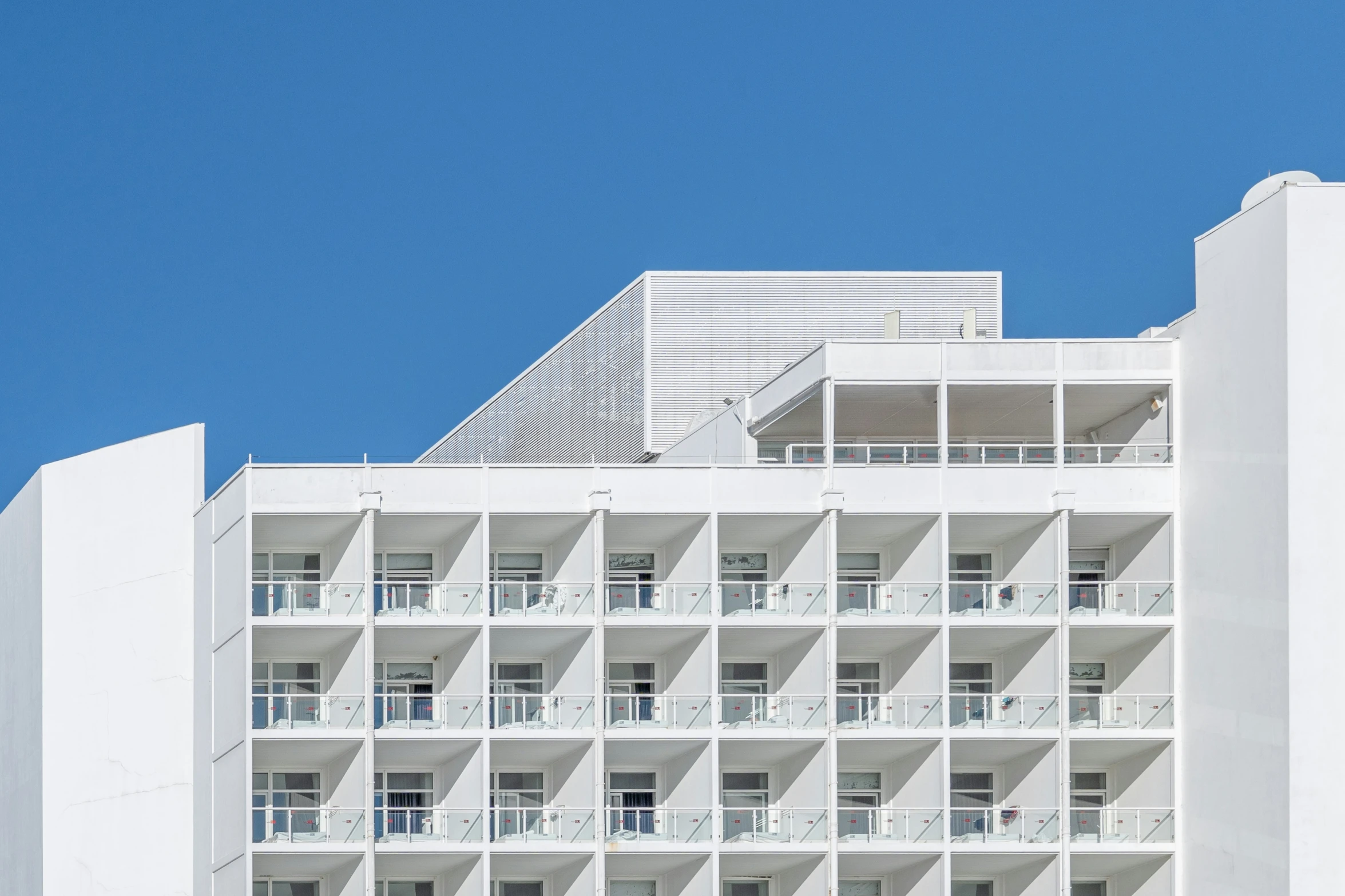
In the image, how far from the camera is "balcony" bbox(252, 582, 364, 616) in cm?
5931

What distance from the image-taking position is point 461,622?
59.4 metres

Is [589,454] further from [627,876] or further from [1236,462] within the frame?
[1236,462]

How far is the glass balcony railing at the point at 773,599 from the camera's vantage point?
60.6 metres

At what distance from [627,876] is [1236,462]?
18.7m

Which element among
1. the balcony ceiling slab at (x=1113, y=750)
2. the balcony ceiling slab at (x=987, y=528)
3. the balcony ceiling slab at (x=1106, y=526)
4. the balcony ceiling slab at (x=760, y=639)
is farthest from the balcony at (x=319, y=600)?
the balcony ceiling slab at (x=1113, y=750)

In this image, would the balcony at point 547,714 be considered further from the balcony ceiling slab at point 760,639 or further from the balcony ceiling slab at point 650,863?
the balcony ceiling slab at point 760,639

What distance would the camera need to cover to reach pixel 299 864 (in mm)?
58406

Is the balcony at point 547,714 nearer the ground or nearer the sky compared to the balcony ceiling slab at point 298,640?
nearer the ground

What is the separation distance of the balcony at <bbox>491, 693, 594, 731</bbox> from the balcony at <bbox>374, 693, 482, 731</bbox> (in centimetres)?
64

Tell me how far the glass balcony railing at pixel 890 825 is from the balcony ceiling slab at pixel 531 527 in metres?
10.1

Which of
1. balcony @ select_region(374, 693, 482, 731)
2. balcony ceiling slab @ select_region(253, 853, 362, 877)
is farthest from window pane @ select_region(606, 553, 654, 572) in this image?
balcony ceiling slab @ select_region(253, 853, 362, 877)

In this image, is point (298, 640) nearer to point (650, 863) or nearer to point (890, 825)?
point (650, 863)

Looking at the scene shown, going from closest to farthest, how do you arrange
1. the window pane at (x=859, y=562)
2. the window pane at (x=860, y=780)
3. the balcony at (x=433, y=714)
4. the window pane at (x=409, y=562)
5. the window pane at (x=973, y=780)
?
the balcony at (x=433, y=714) → the window pane at (x=409, y=562) → the window pane at (x=860, y=780) → the window pane at (x=973, y=780) → the window pane at (x=859, y=562)

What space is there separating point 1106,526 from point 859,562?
21.8 feet
